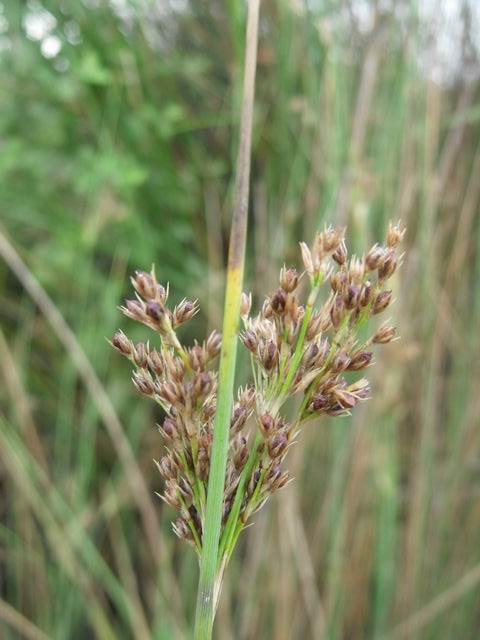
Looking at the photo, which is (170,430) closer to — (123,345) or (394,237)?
(123,345)

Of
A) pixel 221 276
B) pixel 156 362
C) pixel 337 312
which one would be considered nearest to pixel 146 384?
pixel 156 362

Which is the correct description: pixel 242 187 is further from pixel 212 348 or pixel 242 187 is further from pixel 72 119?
pixel 72 119

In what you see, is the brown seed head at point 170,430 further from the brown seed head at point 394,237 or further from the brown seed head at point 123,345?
the brown seed head at point 394,237

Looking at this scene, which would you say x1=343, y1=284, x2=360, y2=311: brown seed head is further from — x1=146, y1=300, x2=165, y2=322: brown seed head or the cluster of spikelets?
x1=146, y1=300, x2=165, y2=322: brown seed head

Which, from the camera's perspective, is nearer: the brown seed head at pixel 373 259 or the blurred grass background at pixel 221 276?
the brown seed head at pixel 373 259

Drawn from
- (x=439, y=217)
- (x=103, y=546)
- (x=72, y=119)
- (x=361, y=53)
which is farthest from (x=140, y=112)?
(x=103, y=546)

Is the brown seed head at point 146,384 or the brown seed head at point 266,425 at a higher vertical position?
the brown seed head at point 146,384

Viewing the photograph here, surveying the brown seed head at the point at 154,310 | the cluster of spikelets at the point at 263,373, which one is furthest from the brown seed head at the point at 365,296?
the brown seed head at the point at 154,310

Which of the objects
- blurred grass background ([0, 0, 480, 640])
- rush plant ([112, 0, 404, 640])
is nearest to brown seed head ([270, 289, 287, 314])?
rush plant ([112, 0, 404, 640])
